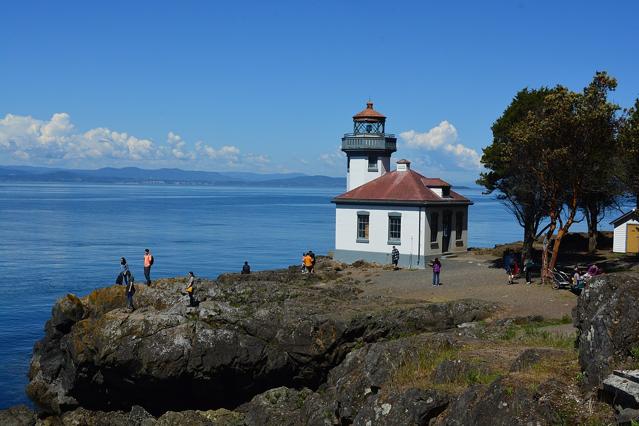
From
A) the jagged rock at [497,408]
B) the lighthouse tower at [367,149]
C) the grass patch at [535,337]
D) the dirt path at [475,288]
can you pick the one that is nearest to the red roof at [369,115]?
the lighthouse tower at [367,149]

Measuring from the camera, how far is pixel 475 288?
3347cm

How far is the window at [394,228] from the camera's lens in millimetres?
42156

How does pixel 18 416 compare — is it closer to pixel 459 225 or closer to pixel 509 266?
pixel 509 266

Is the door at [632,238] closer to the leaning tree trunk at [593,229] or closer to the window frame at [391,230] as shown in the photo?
the leaning tree trunk at [593,229]

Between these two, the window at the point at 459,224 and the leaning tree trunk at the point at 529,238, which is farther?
the window at the point at 459,224

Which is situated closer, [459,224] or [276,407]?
[276,407]

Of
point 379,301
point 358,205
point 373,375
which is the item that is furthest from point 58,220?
point 373,375

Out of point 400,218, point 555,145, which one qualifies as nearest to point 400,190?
point 400,218

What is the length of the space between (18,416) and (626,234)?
37.1m

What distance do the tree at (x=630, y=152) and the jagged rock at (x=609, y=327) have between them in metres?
19.9

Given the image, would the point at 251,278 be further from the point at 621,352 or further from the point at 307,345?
the point at 621,352

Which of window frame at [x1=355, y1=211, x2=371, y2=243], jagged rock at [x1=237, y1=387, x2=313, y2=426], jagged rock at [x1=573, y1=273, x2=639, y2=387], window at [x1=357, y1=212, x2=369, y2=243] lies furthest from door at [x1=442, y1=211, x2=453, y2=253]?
jagged rock at [x1=573, y1=273, x2=639, y2=387]

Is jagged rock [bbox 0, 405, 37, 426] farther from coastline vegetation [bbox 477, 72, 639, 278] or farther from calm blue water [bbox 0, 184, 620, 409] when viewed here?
coastline vegetation [bbox 477, 72, 639, 278]

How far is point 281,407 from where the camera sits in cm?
2234
